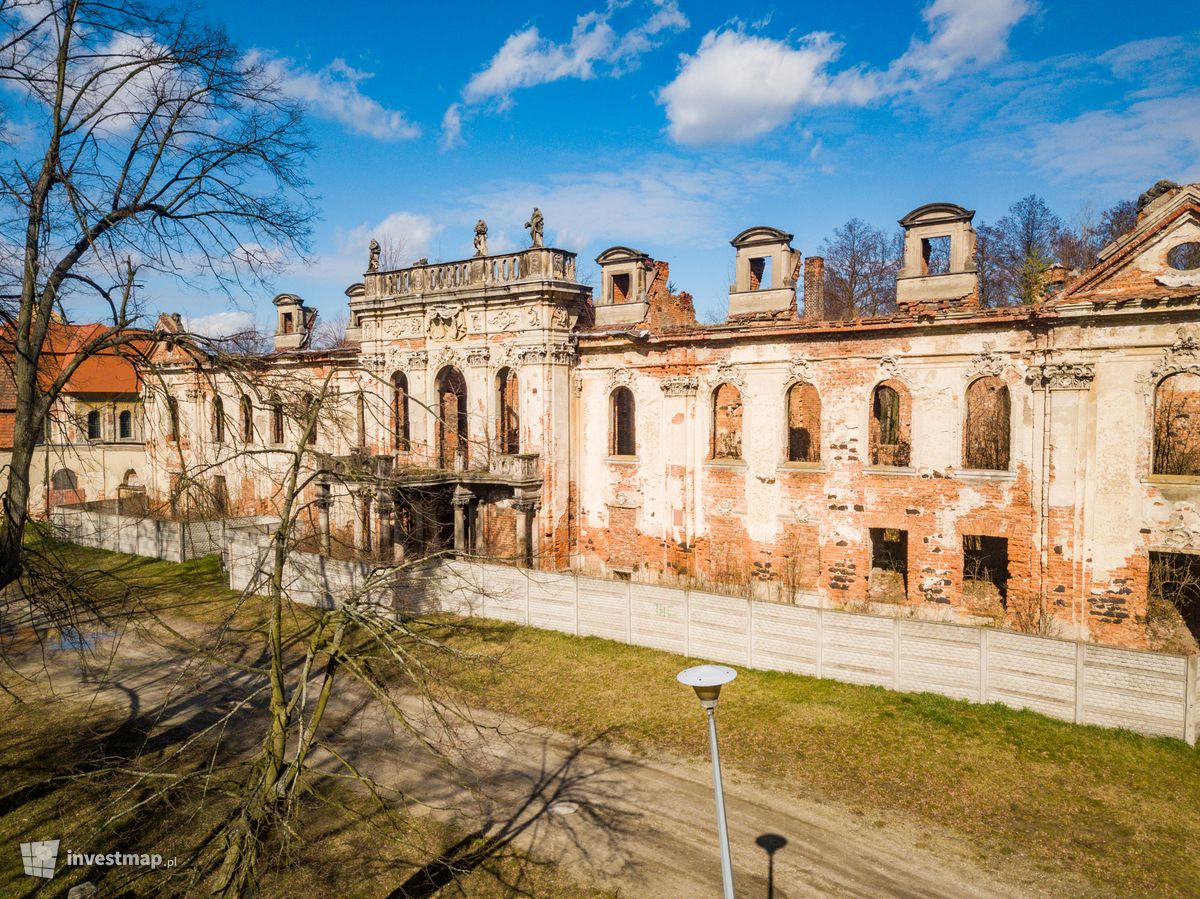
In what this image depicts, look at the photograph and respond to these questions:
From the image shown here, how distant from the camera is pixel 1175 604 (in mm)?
16531

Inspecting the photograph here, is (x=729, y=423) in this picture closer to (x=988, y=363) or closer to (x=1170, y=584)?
(x=988, y=363)

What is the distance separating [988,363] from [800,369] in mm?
4330

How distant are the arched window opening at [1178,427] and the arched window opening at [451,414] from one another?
18.5 metres

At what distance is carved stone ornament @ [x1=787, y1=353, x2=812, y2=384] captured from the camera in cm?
1962

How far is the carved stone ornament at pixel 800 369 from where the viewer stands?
19.6 meters

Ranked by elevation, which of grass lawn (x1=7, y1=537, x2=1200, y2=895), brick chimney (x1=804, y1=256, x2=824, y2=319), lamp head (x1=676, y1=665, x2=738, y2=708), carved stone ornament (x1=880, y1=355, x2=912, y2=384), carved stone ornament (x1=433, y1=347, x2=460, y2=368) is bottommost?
grass lawn (x1=7, y1=537, x2=1200, y2=895)

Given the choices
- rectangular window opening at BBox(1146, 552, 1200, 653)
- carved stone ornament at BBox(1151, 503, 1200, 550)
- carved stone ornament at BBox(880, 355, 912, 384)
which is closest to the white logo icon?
carved stone ornament at BBox(880, 355, 912, 384)

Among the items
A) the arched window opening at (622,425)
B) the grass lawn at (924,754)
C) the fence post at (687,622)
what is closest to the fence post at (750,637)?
the grass lawn at (924,754)

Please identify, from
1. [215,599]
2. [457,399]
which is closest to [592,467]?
[457,399]

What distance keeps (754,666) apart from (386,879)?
28.6 feet

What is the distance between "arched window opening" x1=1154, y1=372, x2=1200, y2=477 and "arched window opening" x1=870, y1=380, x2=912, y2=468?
5.66 metres

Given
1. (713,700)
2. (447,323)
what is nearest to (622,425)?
(447,323)

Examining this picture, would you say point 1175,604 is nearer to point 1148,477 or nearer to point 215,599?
point 1148,477

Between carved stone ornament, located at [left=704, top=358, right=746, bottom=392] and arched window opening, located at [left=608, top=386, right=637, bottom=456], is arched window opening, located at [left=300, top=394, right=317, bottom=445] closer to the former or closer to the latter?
carved stone ornament, located at [left=704, top=358, right=746, bottom=392]
